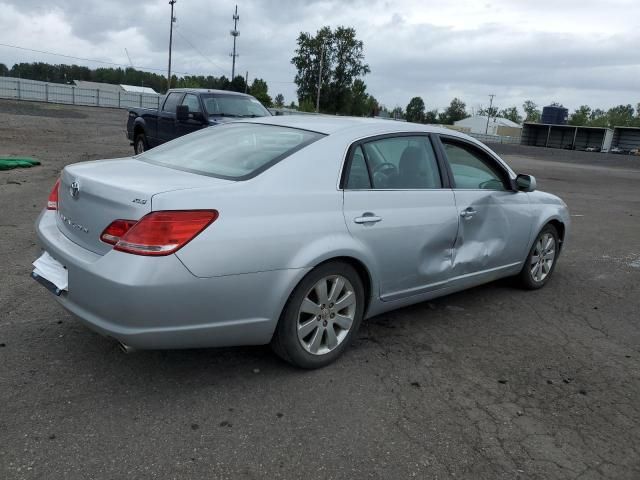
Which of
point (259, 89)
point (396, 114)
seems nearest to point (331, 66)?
point (259, 89)

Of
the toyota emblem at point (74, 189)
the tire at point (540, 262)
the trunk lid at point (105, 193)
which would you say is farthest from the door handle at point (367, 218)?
the tire at point (540, 262)

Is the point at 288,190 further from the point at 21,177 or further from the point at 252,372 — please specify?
the point at 21,177

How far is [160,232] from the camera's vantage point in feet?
9.10

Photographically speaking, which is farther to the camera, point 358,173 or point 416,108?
point 416,108

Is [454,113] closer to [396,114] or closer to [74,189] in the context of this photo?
[396,114]

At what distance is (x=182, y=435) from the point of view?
275cm

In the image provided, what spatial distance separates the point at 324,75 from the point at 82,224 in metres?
87.9

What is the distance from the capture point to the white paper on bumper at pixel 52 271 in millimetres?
3088

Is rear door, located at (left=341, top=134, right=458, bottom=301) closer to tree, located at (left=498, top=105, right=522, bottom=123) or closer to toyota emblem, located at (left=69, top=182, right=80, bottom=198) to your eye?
toyota emblem, located at (left=69, top=182, right=80, bottom=198)

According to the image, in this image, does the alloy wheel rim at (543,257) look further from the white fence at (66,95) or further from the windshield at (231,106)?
the white fence at (66,95)

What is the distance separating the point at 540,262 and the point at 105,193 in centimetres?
410

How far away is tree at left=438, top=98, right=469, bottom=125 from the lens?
5556 inches

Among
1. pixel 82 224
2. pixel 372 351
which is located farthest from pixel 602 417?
pixel 82 224

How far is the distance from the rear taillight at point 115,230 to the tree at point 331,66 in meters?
85.7
